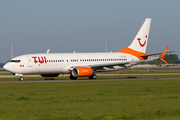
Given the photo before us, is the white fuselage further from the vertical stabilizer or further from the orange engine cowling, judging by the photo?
the vertical stabilizer

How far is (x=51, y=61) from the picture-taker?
44.5m

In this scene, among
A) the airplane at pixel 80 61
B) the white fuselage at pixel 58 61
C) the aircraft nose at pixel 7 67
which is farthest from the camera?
the airplane at pixel 80 61

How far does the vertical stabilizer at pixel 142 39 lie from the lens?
52375 millimetres

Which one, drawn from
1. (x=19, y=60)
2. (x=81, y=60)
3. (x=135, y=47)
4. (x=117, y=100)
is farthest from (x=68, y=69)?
(x=117, y=100)

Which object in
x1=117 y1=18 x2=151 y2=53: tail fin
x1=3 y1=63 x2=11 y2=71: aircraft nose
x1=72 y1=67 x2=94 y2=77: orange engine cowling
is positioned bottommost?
x1=72 y1=67 x2=94 y2=77: orange engine cowling

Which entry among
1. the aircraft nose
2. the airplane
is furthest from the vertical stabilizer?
the aircraft nose

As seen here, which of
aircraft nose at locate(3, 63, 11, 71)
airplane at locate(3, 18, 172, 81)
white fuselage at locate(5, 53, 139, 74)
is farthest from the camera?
airplane at locate(3, 18, 172, 81)

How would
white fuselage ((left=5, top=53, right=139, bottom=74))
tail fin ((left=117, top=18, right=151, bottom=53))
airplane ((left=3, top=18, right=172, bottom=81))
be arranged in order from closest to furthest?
white fuselage ((left=5, top=53, right=139, bottom=74)), airplane ((left=3, top=18, right=172, bottom=81)), tail fin ((left=117, top=18, right=151, bottom=53))

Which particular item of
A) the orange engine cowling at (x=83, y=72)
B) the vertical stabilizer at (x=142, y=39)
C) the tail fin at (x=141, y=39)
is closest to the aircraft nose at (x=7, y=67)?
the orange engine cowling at (x=83, y=72)

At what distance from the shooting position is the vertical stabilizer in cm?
5238

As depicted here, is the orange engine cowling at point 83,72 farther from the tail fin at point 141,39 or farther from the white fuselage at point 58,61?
the tail fin at point 141,39

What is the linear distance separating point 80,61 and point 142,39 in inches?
502

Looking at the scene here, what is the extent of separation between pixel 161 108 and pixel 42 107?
6.12 m

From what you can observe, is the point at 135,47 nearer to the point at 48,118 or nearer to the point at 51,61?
the point at 51,61
